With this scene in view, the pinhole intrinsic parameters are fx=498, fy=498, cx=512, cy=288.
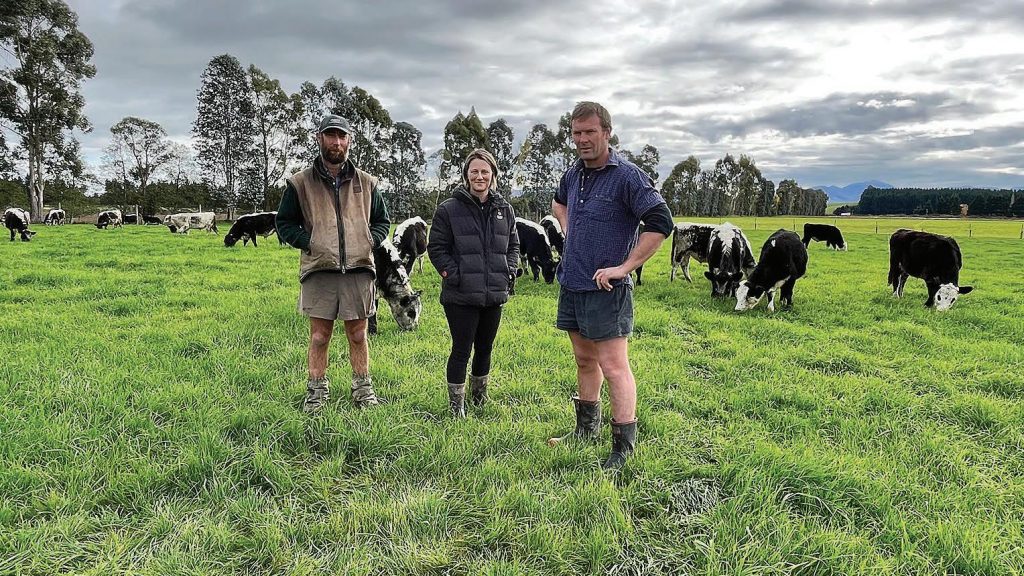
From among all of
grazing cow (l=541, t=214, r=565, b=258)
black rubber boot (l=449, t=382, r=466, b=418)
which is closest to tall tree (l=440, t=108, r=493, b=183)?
grazing cow (l=541, t=214, r=565, b=258)

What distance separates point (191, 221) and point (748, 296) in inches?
1157

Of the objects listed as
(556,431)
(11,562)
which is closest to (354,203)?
(556,431)

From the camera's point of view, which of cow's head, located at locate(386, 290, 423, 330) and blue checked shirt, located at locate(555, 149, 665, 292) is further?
cow's head, located at locate(386, 290, 423, 330)

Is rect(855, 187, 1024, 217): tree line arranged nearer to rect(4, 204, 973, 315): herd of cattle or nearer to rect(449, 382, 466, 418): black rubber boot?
rect(4, 204, 973, 315): herd of cattle

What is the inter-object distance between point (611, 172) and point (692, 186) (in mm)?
76859

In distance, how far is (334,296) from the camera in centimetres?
380

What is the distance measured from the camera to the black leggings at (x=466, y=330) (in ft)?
12.6

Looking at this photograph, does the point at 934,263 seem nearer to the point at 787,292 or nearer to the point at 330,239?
the point at 787,292

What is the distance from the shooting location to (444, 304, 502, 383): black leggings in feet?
12.6

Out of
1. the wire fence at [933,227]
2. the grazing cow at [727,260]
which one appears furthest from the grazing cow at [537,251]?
the wire fence at [933,227]

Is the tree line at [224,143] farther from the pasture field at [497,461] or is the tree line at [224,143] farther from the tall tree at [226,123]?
the pasture field at [497,461]

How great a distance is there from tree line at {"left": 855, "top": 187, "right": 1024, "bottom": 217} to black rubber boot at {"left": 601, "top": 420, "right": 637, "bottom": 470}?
96.6 metres

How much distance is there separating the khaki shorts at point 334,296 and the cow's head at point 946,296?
31.4 ft

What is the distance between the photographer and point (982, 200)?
77.9 metres
